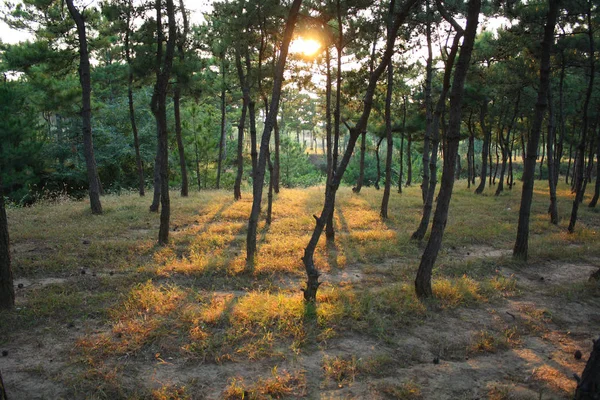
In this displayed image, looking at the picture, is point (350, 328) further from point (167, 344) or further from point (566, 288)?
point (566, 288)

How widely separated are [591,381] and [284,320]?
3948mm

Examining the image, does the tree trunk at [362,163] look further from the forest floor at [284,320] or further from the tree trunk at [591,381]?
the tree trunk at [591,381]

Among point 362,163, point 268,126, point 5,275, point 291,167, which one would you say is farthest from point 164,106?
point 291,167

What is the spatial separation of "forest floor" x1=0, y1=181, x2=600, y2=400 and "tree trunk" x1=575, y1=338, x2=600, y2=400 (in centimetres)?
A: 126

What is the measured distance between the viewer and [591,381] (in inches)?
123

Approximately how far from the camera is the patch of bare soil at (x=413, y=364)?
4.40 metres

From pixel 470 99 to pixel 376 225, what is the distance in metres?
13.9

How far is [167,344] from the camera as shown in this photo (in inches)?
209

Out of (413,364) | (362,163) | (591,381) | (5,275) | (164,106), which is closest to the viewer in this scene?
(591,381)

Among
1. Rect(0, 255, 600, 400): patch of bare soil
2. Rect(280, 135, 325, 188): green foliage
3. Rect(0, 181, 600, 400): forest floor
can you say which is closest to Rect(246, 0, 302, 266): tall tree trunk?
Rect(0, 181, 600, 400): forest floor

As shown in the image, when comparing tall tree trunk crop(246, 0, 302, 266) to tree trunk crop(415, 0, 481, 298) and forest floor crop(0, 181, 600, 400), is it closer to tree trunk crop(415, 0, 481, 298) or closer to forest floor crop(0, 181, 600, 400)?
forest floor crop(0, 181, 600, 400)

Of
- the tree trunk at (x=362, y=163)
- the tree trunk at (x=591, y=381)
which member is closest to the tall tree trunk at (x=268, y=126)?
the tree trunk at (x=591, y=381)

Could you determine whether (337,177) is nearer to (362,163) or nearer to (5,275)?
(5,275)

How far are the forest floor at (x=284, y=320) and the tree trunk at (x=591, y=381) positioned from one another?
4.14ft
